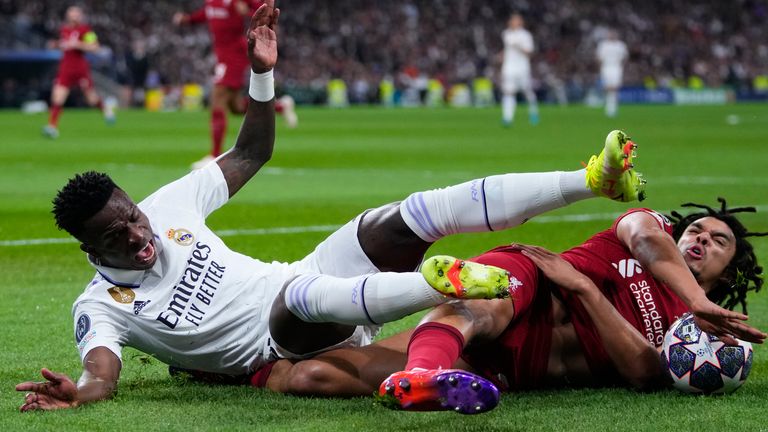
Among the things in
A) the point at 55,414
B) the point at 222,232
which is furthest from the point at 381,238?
the point at 222,232

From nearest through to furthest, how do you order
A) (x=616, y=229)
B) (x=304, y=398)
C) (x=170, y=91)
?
(x=304, y=398) → (x=616, y=229) → (x=170, y=91)

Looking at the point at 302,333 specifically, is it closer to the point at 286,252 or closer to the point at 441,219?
the point at 441,219

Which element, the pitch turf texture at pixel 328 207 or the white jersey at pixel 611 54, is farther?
the white jersey at pixel 611 54

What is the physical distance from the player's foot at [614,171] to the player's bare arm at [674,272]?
14cm

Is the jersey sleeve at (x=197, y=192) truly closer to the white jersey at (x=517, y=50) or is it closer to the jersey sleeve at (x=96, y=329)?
the jersey sleeve at (x=96, y=329)

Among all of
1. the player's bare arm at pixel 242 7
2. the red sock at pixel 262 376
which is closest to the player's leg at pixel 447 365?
the red sock at pixel 262 376

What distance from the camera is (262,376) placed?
185 inches

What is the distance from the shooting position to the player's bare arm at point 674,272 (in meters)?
4.05

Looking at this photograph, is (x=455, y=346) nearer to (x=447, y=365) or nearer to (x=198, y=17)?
(x=447, y=365)

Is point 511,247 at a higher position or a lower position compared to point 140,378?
higher

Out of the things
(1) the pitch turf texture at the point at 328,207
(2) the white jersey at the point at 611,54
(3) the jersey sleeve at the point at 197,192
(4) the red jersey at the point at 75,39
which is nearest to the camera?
(1) the pitch turf texture at the point at 328,207

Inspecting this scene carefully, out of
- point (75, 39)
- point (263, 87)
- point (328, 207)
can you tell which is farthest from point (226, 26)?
point (263, 87)

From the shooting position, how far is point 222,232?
31.2 feet

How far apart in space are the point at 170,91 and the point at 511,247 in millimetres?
37276
